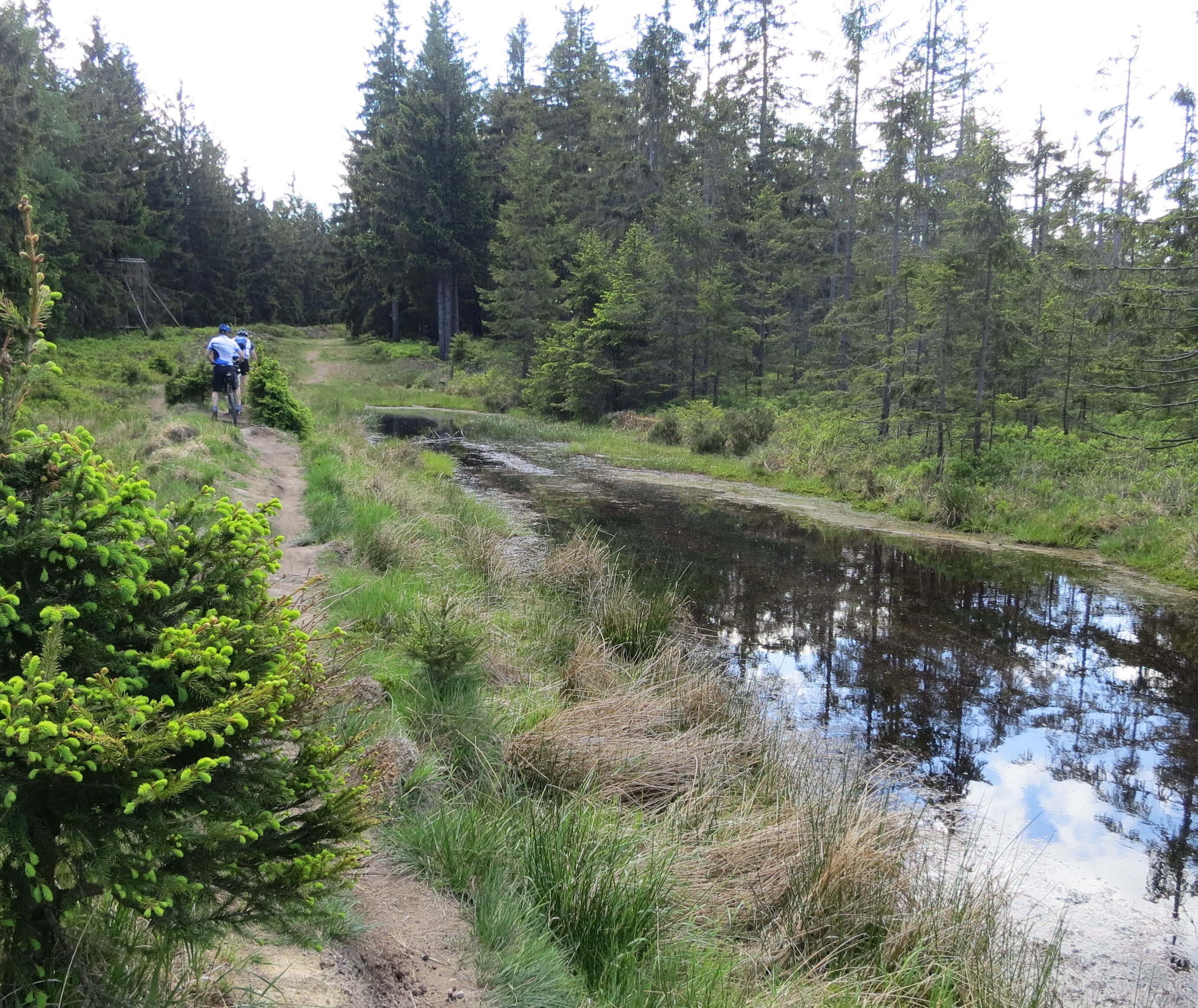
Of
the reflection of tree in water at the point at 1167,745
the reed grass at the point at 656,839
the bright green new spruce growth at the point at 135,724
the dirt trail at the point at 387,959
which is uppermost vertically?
the bright green new spruce growth at the point at 135,724

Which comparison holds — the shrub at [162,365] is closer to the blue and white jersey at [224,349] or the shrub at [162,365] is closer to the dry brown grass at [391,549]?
the blue and white jersey at [224,349]

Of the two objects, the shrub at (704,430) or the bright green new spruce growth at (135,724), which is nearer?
the bright green new spruce growth at (135,724)

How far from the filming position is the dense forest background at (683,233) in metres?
17.7

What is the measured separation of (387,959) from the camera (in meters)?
2.89

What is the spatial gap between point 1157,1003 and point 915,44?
34.0 meters

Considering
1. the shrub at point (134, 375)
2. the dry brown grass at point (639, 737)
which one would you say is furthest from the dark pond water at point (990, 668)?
the shrub at point (134, 375)

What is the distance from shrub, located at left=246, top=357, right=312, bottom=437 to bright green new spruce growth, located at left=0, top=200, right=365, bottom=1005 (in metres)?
16.0

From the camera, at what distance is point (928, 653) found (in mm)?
8516

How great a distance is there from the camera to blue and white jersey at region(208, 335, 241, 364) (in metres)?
15.3

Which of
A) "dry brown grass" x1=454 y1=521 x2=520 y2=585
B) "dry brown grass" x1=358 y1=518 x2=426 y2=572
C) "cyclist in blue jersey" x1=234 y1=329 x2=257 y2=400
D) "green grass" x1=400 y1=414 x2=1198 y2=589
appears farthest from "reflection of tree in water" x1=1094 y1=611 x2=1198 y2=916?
"cyclist in blue jersey" x1=234 y1=329 x2=257 y2=400

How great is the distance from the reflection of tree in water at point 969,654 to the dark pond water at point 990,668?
21 millimetres

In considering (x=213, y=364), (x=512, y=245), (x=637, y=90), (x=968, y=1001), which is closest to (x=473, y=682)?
(x=968, y=1001)

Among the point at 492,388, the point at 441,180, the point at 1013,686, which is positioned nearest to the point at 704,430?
the point at 1013,686

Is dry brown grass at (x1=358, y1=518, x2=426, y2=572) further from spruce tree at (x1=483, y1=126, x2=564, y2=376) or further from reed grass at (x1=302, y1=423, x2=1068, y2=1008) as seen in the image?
spruce tree at (x1=483, y1=126, x2=564, y2=376)
